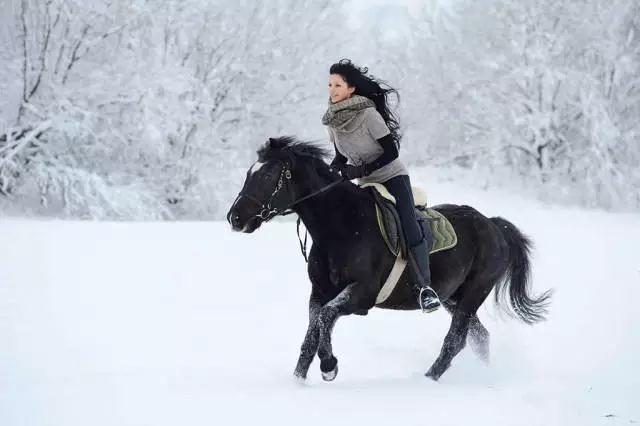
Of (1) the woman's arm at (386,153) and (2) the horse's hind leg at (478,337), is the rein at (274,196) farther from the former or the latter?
(2) the horse's hind leg at (478,337)

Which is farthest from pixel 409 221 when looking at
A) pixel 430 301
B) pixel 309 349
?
pixel 309 349

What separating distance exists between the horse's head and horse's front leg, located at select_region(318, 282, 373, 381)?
2.40ft

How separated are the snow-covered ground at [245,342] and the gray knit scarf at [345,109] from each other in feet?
6.31

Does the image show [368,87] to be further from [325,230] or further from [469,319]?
[469,319]

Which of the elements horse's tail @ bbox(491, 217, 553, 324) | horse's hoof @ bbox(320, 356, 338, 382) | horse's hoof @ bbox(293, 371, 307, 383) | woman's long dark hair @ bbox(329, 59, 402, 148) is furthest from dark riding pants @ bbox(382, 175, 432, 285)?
horse's tail @ bbox(491, 217, 553, 324)

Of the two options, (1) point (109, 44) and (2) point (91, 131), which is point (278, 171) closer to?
(2) point (91, 131)

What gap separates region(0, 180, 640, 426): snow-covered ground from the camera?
13.7 ft

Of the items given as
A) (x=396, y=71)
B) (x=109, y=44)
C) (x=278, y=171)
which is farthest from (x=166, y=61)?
(x=396, y=71)

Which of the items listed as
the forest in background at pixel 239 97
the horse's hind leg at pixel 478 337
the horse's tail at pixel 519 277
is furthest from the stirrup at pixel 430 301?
the forest in background at pixel 239 97

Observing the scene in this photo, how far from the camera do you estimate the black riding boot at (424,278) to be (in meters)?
5.26

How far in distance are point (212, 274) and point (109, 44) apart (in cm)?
1009

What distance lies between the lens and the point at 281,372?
18.4ft

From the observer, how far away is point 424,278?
5.32 meters

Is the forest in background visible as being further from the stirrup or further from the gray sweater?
the stirrup
